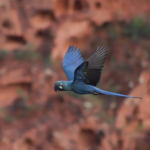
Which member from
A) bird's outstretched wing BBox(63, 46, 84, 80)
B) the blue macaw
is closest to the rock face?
bird's outstretched wing BBox(63, 46, 84, 80)

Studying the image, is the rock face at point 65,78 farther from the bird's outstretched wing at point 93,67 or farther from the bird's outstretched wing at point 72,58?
the bird's outstretched wing at point 93,67

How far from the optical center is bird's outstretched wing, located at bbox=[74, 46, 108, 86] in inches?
60.8

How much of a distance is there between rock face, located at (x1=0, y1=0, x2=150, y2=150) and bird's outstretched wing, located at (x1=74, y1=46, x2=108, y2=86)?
245cm

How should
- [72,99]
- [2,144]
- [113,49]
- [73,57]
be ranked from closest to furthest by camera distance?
1. [73,57]
2. [2,144]
3. [72,99]
4. [113,49]

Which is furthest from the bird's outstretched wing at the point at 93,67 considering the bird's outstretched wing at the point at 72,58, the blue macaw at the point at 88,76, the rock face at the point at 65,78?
the rock face at the point at 65,78

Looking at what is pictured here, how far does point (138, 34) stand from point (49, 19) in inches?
57.7

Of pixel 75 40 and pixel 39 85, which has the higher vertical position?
pixel 75 40

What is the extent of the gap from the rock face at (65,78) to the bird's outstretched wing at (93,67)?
245 cm

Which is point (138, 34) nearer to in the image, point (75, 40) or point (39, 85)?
point (75, 40)

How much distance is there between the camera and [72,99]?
4.18 metres

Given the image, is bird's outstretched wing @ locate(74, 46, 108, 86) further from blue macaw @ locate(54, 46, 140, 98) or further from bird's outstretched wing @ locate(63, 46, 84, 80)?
bird's outstretched wing @ locate(63, 46, 84, 80)

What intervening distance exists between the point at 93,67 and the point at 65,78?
2817mm

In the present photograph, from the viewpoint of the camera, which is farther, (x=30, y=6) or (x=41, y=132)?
(x=30, y=6)

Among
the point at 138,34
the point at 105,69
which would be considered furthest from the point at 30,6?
the point at 138,34
